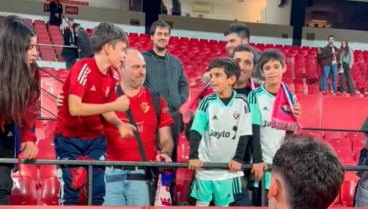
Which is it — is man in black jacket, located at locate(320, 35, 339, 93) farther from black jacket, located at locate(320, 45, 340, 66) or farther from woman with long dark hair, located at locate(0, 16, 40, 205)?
woman with long dark hair, located at locate(0, 16, 40, 205)

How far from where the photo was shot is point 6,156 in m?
2.83

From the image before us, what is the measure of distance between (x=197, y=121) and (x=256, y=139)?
1.49 ft

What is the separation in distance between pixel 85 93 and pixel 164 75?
44.4 inches

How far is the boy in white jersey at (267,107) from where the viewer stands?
11.7ft

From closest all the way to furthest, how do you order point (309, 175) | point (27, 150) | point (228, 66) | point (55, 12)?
point (309, 175) → point (27, 150) → point (228, 66) → point (55, 12)

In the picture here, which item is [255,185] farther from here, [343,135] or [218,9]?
[218,9]

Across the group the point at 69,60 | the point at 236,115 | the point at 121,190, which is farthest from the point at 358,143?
the point at 69,60

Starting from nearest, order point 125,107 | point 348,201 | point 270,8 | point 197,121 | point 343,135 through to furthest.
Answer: point 125,107 → point 197,121 → point 348,201 → point 343,135 → point 270,8

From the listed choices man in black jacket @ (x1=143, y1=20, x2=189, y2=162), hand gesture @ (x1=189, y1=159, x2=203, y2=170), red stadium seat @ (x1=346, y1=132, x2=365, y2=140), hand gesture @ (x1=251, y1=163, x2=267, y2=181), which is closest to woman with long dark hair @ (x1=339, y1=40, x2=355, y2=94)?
red stadium seat @ (x1=346, y1=132, x2=365, y2=140)

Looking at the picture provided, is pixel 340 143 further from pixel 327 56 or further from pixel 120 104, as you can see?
pixel 327 56

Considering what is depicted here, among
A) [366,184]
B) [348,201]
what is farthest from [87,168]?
[348,201]

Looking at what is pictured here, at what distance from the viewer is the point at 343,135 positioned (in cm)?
749

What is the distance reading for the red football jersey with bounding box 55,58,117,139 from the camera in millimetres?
3002

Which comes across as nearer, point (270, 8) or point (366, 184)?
point (366, 184)
